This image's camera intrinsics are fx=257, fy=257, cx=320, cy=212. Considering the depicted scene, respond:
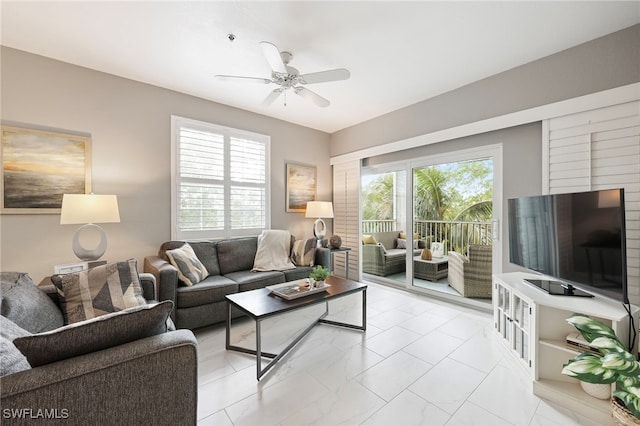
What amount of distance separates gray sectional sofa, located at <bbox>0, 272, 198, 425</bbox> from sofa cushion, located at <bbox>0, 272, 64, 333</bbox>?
0.29 meters

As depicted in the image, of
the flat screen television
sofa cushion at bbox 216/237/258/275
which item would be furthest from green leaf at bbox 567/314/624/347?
sofa cushion at bbox 216/237/258/275

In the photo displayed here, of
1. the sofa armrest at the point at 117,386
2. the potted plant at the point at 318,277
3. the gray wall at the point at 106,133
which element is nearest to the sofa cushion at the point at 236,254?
the gray wall at the point at 106,133

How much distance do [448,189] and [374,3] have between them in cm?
246

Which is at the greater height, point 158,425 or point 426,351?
point 158,425

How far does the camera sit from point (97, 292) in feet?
5.77

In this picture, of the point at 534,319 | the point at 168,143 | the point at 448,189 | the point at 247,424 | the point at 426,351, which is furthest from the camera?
the point at 448,189

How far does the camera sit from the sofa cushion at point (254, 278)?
2903mm

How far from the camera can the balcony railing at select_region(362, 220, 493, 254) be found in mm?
3166

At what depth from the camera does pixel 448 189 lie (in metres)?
3.53

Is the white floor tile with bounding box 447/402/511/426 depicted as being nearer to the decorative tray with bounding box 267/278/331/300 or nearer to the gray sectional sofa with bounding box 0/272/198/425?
the decorative tray with bounding box 267/278/331/300

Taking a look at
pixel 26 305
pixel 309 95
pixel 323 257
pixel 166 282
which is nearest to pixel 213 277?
pixel 166 282

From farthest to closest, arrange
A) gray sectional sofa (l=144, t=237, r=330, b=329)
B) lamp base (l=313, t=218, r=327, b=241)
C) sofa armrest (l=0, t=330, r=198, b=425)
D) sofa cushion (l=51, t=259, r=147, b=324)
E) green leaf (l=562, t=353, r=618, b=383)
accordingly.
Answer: lamp base (l=313, t=218, r=327, b=241)
gray sectional sofa (l=144, t=237, r=330, b=329)
sofa cushion (l=51, t=259, r=147, b=324)
green leaf (l=562, t=353, r=618, b=383)
sofa armrest (l=0, t=330, r=198, b=425)

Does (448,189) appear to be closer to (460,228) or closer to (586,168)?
(460,228)

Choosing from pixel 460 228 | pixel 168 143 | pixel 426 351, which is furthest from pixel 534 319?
pixel 168 143
